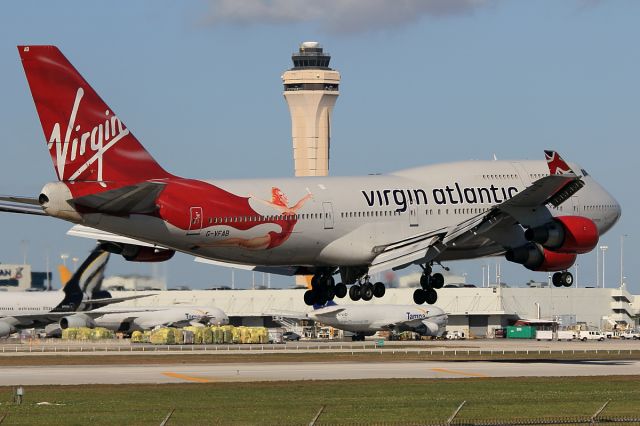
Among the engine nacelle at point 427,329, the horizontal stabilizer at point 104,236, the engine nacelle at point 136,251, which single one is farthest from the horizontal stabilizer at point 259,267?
the engine nacelle at point 427,329

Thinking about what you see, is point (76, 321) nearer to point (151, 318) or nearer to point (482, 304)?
point (151, 318)

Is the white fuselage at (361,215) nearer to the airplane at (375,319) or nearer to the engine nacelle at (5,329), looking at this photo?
the engine nacelle at (5,329)

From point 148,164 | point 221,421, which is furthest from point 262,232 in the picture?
point 221,421

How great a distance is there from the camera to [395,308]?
5886 inches

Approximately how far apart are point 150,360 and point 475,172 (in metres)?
25.8

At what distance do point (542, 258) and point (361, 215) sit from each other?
9984 mm

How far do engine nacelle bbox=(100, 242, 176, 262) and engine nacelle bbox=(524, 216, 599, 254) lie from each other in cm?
1955

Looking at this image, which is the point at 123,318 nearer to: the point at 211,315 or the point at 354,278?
the point at 211,315

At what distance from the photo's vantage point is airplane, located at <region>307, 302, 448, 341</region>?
145 meters

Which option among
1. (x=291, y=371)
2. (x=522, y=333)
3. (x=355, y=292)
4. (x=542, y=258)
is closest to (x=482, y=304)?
(x=522, y=333)

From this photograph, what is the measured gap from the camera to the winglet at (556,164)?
70250 mm

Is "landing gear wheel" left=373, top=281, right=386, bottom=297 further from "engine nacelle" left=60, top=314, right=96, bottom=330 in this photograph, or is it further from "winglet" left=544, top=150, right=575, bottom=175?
"engine nacelle" left=60, top=314, right=96, bottom=330

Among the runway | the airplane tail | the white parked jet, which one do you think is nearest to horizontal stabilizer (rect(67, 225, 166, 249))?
the airplane tail

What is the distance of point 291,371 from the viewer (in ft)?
232
